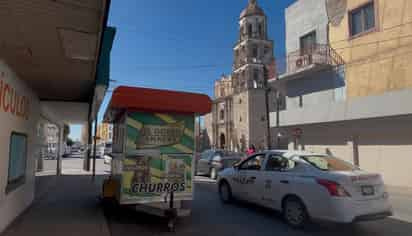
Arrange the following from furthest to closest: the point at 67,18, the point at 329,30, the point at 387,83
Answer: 1. the point at 329,30
2. the point at 387,83
3. the point at 67,18

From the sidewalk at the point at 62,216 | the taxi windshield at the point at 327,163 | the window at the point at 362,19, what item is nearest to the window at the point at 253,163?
the taxi windshield at the point at 327,163

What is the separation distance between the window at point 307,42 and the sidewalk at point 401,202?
913cm

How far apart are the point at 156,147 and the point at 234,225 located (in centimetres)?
239

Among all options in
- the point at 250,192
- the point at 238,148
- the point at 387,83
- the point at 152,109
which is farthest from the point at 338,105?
the point at 238,148

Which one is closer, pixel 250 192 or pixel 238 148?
pixel 250 192

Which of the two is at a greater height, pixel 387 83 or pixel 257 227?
pixel 387 83

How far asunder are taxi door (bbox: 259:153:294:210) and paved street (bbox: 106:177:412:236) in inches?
18.0

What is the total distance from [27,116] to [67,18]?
205 inches

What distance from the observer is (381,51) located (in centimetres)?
1411

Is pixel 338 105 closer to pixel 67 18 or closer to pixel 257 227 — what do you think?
pixel 257 227

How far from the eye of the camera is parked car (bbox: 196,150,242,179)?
1537 centimetres

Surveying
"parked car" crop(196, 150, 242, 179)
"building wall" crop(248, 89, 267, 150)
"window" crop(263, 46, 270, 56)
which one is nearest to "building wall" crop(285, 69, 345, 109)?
"parked car" crop(196, 150, 242, 179)

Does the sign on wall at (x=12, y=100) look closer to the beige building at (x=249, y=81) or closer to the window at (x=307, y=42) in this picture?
the window at (x=307, y=42)

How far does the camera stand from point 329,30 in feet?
56.2
